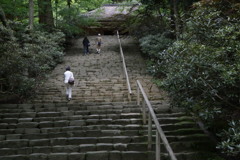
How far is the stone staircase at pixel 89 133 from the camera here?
5398 mm

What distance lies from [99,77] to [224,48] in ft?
29.6

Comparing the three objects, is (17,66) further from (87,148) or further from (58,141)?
(87,148)

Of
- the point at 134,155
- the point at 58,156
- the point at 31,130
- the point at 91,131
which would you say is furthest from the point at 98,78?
the point at 134,155

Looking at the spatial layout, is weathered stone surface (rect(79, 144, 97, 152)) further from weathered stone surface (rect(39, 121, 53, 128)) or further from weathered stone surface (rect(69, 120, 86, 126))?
weathered stone surface (rect(39, 121, 53, 128))

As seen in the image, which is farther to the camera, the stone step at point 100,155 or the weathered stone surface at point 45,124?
the weathered stone surface at point 45,124

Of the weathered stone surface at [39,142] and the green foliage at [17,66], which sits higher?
the green foliage at [17,66]

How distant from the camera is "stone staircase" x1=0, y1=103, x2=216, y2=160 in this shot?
5398mm

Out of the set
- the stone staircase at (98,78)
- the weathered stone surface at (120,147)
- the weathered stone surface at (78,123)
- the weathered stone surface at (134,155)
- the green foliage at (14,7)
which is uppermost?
the green foliage at (14,7)

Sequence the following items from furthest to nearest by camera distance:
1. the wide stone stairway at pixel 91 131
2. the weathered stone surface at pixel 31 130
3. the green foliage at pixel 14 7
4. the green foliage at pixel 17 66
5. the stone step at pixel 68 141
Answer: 1. the green foliage at pixel 14 7
2. the green foliage at pixel 17 66
3. the weathered stone surface at pixel 31 130
4. the stone step at pixel 68 141
5. the wide stone stairway at pixel 91 131

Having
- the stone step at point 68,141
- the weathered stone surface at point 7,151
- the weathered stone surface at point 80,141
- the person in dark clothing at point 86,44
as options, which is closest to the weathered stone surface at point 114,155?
the stone step at point 68,141

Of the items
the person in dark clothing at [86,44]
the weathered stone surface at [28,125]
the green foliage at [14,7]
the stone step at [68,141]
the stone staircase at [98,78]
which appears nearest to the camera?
the stone step at [68,141]

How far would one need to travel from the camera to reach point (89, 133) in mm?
6305

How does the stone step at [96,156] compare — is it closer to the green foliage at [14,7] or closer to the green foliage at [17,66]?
the green foliage at [17,66]

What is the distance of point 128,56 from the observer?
18.5m
